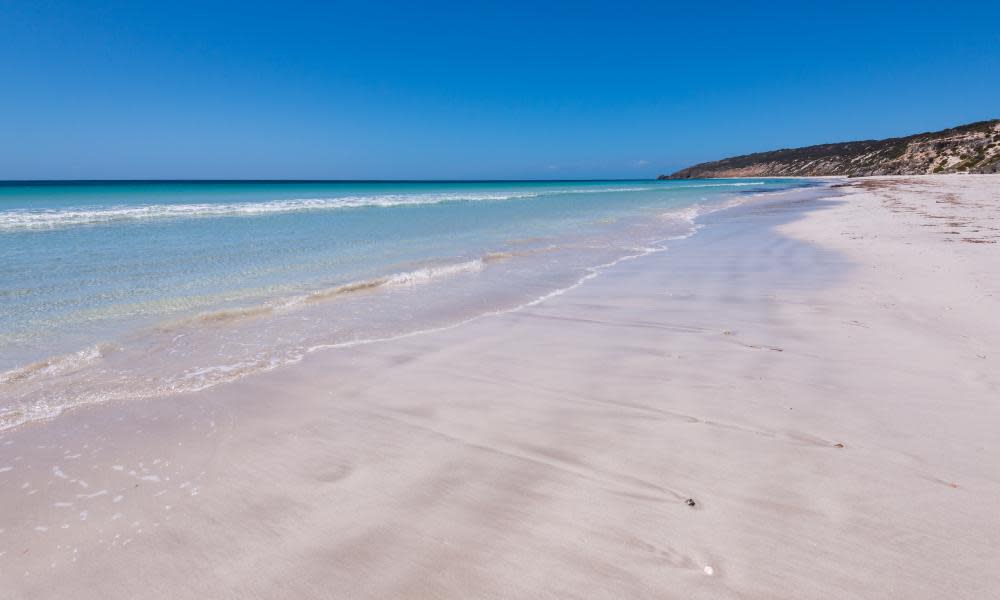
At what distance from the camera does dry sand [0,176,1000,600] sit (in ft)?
6.73

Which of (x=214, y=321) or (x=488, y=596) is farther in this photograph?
(x=214, y=321)

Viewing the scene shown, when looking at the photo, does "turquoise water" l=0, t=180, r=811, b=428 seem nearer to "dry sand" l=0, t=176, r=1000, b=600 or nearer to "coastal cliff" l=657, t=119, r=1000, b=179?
"dry sand" l=0, t=176, r=1000, b=600

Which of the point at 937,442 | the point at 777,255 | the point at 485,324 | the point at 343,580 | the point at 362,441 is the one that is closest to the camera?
the point at 343,580

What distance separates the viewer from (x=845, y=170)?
265ft

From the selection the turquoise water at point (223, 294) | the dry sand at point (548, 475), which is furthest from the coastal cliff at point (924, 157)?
the dry sand at point (548, 475)

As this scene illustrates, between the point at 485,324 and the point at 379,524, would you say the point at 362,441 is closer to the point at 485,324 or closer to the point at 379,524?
the point at 379,524

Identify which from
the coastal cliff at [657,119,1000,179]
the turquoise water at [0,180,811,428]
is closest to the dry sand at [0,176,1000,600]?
the turquoise water at [0,180,811,428]

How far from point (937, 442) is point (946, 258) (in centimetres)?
743

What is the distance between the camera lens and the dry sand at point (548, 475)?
2.05 m

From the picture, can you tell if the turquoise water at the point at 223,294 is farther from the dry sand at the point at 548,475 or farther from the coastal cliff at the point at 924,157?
the coastal cliff at the point at 924,157

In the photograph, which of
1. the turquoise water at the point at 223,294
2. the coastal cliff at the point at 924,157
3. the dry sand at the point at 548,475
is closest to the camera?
the dry sand at the point at 548,475

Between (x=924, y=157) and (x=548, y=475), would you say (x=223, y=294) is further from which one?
(x=924, y=157)

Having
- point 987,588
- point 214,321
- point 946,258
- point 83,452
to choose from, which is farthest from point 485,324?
point 946,258

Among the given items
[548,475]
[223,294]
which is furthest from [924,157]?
[548,475]
